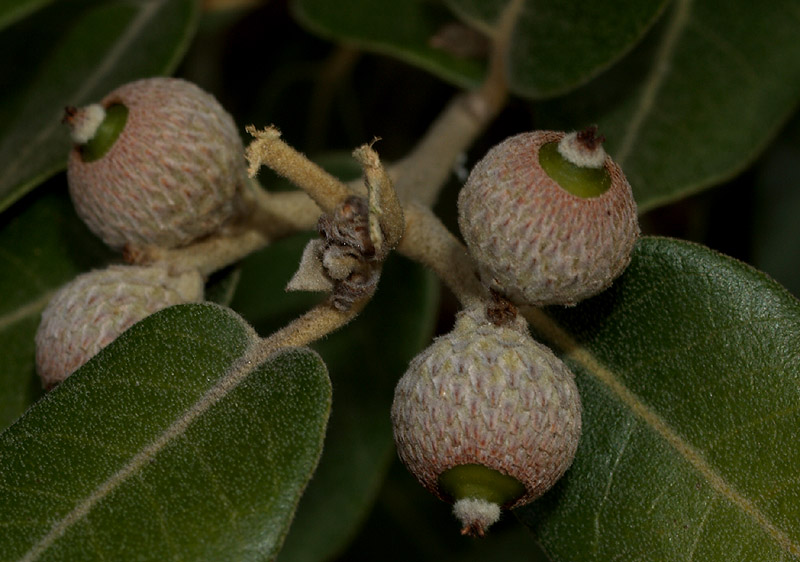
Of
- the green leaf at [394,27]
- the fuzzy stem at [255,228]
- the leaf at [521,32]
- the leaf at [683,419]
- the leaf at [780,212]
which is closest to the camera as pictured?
the leaf at [683,419]

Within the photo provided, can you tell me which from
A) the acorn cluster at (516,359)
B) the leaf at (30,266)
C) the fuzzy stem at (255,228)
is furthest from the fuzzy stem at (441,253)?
the leaf at (30,266)

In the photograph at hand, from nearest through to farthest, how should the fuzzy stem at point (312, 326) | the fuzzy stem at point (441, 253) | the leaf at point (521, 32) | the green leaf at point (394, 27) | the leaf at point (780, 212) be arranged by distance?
1. the fuzzy stem at point (312, 326)
2. the fuzzy stem at point (441, 253)
3. the leaf at point (521, 32)
4. the green leaf at point (394, 27)
5. the leaf at point (780, 212)

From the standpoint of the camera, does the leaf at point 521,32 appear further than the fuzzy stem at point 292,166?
Yes

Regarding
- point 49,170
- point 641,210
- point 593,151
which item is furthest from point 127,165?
point 641,210

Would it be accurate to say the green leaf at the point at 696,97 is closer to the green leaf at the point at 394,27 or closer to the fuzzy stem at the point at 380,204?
the green leaf at the point at 394,27

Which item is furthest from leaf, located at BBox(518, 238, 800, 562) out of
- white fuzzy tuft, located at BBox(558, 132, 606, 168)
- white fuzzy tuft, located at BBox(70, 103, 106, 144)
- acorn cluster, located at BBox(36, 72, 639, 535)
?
white fuzzy tuft, located at BBox(70, 103, 106, 144)

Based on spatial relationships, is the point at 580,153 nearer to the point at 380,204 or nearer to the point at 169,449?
the point at 380,204

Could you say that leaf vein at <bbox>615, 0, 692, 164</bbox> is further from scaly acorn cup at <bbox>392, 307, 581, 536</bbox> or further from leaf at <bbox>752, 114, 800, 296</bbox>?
scaly acorn cup at <bbox>392, 307, 581, 536</bbox>

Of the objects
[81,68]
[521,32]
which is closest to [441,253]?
[521,32]
